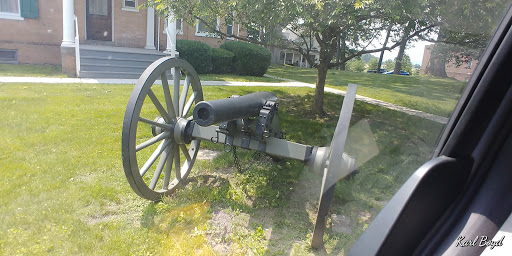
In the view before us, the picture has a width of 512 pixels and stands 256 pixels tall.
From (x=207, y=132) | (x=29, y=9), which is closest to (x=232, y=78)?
(x=29, y=9)

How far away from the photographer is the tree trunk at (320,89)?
7.48 metres

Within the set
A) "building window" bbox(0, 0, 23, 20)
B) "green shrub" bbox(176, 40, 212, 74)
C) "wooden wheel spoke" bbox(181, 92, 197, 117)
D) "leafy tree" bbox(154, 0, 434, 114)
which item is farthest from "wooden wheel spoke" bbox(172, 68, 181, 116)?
"building window" bbox(0, 0, 23, 20)

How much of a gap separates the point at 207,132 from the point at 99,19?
12865mm

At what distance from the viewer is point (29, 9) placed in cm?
1230

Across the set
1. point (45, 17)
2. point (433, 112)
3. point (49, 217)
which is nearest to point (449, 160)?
point (433, 112)

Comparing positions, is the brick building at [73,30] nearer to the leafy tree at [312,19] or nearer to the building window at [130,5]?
the building window at [130,5]

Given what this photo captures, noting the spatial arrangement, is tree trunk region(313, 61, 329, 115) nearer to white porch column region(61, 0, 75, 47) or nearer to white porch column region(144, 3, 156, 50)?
white porch column region(61, 0, 75, 47)

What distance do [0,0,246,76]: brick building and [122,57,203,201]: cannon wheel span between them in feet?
24.5

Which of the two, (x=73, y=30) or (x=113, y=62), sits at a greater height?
(x=73, y=30)

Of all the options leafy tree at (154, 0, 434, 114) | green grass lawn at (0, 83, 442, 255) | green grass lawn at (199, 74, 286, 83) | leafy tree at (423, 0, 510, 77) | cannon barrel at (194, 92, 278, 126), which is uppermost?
leafy tree at (154, 0, 434, 114)

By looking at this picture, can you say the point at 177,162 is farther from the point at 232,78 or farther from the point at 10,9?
the point at 10,9

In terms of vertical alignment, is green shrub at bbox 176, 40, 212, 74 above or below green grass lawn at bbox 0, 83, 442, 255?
above

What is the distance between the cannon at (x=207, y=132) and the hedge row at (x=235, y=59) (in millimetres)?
9373

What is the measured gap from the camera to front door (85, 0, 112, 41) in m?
14.1
